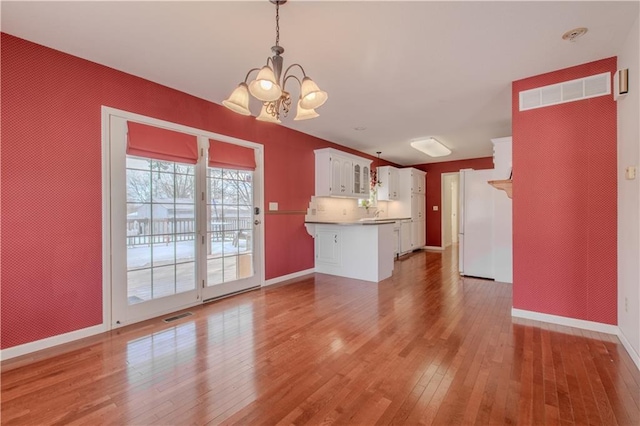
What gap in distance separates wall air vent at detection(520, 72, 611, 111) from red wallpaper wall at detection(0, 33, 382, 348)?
4.11 meters

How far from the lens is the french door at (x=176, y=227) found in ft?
9.62

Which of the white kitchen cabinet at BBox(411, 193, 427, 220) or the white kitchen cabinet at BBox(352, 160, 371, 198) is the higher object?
the white kitchen cabinet at BBox(352, 160, 371, 198)

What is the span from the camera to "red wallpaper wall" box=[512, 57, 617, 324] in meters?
2.68

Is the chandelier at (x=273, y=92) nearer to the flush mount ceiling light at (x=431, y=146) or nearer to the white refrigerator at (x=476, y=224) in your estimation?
the white refrigerator at (x=476, y=224)

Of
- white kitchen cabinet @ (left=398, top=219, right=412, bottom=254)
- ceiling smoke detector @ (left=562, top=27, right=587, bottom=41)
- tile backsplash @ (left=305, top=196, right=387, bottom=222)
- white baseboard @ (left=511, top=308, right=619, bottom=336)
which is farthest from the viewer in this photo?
white kitchen cabinet @ (left=398, top=219, right=412, bottom=254)

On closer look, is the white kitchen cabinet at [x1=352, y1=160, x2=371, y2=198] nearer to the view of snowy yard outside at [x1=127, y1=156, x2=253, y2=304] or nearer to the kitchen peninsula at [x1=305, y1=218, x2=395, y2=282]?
the kitchen peninsula at [x1=305, y1=218, x2=395, y2=282]

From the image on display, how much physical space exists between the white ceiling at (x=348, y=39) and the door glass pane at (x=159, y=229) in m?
1.04

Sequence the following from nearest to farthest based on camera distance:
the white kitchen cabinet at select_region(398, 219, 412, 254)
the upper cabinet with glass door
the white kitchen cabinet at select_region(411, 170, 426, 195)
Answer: the upper cabinet with glass door, the white kitchen cabinet at select_region(398, 219, 412, 254), the white kitchen cabinet at select_region(411, 170, 426, 195)

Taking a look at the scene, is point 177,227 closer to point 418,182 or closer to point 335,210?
point 335,210

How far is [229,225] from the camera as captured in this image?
13.1 feet

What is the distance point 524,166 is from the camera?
308cm

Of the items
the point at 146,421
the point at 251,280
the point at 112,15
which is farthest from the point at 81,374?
the point at 112,15

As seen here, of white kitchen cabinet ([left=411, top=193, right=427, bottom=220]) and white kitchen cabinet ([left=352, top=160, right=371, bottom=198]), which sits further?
Answer: white kitchen cabinet ([left=411, top=193, right=427, bottom=220])

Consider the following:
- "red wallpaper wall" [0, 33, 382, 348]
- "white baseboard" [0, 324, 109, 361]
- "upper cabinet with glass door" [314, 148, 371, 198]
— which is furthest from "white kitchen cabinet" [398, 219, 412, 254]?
"white baseboard" [0, 324, 109, 361]
